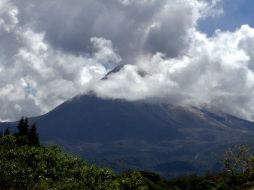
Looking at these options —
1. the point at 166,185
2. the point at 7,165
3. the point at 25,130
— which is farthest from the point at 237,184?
the point at 25,130

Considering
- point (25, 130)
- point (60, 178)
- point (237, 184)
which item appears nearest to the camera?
point (60, 178)

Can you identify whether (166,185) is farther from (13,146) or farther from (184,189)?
(13,146)

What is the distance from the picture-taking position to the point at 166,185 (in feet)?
369

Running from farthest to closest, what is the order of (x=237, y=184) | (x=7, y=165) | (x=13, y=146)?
1. (x=237, y=184)
2. (x=13, y=146)
3. (x=7, y=165)

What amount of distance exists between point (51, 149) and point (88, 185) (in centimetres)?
1706

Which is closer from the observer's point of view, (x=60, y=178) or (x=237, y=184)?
(x=60, y=178)

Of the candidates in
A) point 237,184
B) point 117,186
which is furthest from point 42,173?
point 237,184

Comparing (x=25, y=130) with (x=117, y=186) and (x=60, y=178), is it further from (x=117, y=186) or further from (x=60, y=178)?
(x=117, y=186)

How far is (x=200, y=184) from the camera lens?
10894 centimetres

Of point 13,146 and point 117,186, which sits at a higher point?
point 13,146

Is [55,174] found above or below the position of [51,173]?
below

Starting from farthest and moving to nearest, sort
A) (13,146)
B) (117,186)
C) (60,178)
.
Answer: (13,146), (60,178), (117,186)

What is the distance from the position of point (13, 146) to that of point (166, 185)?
3493cm

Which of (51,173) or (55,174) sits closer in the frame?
(55,174)
